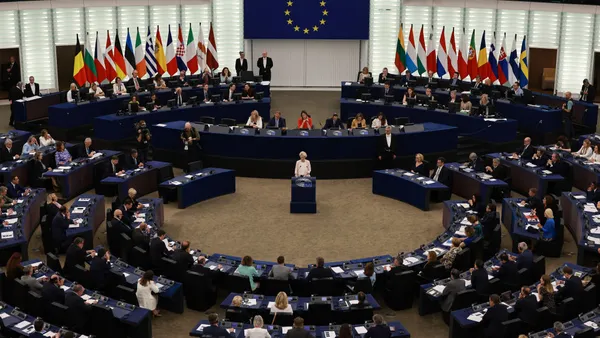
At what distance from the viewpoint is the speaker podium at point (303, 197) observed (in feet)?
81.1

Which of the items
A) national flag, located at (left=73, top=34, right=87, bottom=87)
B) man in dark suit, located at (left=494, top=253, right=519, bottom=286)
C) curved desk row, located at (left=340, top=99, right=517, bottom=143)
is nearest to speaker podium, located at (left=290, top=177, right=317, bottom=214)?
man in dark suit, located at (left=494, top=253, right=519, bottom=286)

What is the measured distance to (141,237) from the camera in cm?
1958

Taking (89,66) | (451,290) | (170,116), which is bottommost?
(451,290)

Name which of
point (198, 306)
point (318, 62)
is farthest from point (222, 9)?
point (198, 306)

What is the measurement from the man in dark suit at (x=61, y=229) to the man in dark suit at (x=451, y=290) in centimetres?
970

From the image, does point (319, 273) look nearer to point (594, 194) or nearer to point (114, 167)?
point (594, 194)

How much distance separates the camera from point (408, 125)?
2922cm

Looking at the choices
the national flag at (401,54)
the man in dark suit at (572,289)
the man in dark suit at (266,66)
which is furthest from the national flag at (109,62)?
the man in dark suit at (572,289)

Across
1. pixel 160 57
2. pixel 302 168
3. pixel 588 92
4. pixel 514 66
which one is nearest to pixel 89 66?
pixel 160 57

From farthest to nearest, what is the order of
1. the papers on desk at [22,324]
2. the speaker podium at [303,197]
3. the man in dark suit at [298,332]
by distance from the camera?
the speaker podium at [303,197] → the papers on desk at [22,324] → the man in dark suit at [298,332]

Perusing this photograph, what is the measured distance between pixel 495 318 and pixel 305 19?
28158 mm

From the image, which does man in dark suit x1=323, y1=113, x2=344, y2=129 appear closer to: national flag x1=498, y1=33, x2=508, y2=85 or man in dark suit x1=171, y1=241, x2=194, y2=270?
national flag x1=498, y1=33, x2=508, y2=85

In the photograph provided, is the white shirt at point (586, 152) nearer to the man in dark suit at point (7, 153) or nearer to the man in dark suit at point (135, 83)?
the man in dark suit at point (135, 83)

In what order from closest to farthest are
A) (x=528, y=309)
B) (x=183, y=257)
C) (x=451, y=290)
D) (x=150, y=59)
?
(x=528, y=309) < (x=451, y=290) < (x=183, y=257) < (x=150, y=59)
